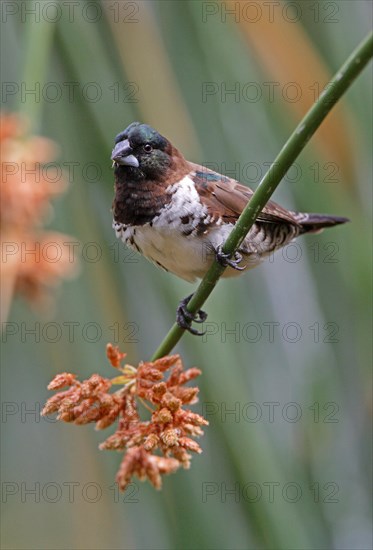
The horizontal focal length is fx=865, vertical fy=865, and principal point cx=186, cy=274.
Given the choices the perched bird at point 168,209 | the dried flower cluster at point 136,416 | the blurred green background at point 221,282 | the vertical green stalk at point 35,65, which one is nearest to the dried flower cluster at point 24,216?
the vertical green stalk at point 35,65

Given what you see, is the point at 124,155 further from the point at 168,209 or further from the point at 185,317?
the point at 185,317

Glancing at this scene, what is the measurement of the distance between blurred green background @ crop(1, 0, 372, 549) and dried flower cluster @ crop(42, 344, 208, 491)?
32cm

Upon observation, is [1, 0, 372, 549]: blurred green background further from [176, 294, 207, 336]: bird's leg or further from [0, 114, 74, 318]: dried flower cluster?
[0, 114, 74, 318]: dried flower cluster

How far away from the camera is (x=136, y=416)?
5.32 ft

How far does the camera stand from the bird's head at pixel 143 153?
7.66ft

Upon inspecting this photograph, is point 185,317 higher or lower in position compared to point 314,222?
lower

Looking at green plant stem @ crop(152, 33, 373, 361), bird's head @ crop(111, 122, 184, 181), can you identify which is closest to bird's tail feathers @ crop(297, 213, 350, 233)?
bird's head @ crop(111, 122, 184, 181)

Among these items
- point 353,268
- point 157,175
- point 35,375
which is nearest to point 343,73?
point 353,268

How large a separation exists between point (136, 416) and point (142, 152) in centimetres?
104

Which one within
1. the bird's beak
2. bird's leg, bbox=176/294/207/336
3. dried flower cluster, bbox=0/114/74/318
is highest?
the bird's beak

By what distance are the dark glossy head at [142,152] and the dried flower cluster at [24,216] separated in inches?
21.3

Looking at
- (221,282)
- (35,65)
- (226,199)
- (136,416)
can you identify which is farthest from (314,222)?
(136,416)

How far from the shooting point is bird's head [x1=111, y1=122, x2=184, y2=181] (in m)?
2.33

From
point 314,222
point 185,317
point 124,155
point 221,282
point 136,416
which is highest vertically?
point 124,155
